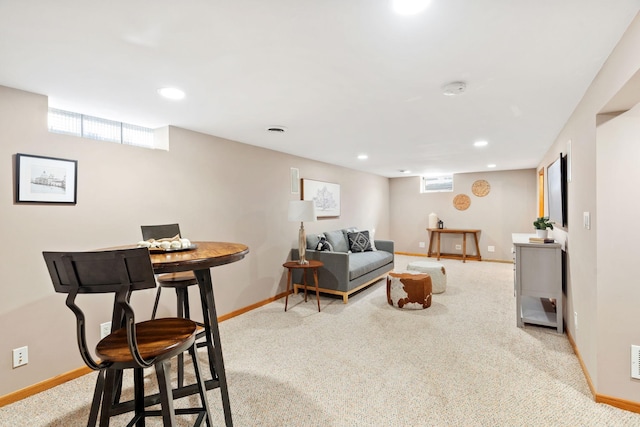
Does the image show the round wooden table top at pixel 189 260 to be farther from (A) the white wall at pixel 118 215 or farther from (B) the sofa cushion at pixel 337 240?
(B) the sofa cushion at pixel 337 240

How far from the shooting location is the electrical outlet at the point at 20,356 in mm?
2170

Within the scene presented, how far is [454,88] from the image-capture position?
86.9 inches

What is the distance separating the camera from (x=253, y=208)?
13.4 feet

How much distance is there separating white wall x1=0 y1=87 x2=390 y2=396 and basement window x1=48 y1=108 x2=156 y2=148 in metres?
0.25

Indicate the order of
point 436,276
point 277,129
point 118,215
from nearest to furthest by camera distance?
point 118,215 → point 277,129 → point 436,276

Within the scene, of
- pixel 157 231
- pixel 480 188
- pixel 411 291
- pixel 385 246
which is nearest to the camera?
pixel 157 231

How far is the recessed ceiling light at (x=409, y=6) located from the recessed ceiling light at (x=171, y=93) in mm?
1627

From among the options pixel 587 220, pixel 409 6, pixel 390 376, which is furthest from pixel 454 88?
pixel 390 376

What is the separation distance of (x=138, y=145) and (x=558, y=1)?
339cm

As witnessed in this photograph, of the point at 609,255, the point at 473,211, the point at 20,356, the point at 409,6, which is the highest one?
the point at 409,6

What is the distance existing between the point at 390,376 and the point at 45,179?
299cm

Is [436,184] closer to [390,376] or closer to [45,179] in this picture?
[390,376]

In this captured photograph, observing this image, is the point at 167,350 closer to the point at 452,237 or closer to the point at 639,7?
the point at 639,7

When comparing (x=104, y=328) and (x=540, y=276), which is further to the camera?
(x=540, y=276)
